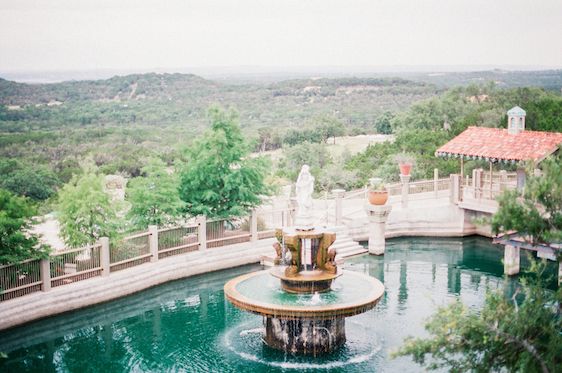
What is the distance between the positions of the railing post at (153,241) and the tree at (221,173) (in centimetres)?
267

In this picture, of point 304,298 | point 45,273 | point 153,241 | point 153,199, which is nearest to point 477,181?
point 153,199

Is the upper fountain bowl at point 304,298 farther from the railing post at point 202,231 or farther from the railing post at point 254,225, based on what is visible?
the railing post at point 254,225

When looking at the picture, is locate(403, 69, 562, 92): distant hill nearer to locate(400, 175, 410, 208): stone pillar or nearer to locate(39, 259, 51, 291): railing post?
locate(400, 175, 410, 208): stone pillar

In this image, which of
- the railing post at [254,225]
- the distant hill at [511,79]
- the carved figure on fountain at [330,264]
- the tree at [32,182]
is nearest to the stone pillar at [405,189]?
the railing post at [254,225]

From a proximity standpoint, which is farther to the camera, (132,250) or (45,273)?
(132,250)

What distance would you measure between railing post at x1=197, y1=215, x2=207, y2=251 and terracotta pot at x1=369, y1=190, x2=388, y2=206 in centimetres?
724

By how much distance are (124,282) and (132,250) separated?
129 cm

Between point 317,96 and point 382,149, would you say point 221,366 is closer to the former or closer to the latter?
point 382,149

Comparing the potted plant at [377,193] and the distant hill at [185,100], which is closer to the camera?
the potted plant at [377,193]

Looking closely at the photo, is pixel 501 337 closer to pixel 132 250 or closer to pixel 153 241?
pixel 132 250

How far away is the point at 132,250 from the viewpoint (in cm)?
2592

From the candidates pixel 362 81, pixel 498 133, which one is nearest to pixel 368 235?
pixel 498 133

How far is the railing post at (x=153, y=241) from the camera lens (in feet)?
85.9

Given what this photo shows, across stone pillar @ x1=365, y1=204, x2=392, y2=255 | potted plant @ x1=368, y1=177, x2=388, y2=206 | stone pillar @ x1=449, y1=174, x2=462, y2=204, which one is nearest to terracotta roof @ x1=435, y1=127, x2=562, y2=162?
stone pillar @ x1=449, y1=174, x2=462, y2=204
